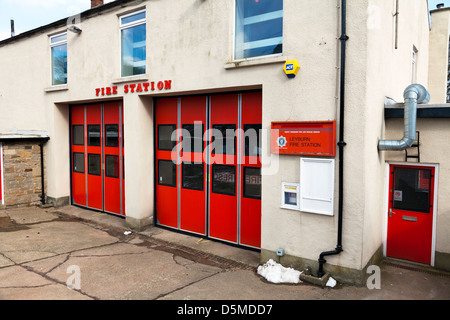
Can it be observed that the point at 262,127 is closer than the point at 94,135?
Yes

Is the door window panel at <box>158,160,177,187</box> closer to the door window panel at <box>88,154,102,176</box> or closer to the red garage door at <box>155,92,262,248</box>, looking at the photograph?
the red garage door at <box>155,92,262,248</box>

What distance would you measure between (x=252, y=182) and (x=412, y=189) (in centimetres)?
310

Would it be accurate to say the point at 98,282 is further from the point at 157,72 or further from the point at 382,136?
the point at 382,136

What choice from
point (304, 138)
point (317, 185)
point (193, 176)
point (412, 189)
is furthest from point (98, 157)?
point (412, 189)

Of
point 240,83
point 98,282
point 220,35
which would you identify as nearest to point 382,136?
point 240,83

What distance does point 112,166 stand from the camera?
10672 millimetres

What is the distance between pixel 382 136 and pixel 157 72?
5.13 m

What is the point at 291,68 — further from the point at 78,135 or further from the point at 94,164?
the point at 78,135

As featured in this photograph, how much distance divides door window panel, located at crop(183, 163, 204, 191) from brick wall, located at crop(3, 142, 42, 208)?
20.0 ft

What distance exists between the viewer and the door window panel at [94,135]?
11.1 meters

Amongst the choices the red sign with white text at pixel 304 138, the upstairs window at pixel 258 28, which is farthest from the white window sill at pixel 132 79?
the red sign with white text at pixel 304 138

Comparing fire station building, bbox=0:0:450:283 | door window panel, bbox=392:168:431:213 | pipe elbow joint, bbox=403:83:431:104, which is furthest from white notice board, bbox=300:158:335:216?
door window panel, bbox=392:168:431:213

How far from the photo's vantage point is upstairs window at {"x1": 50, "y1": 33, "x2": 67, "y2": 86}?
11.2 metres

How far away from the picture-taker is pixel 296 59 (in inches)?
247
